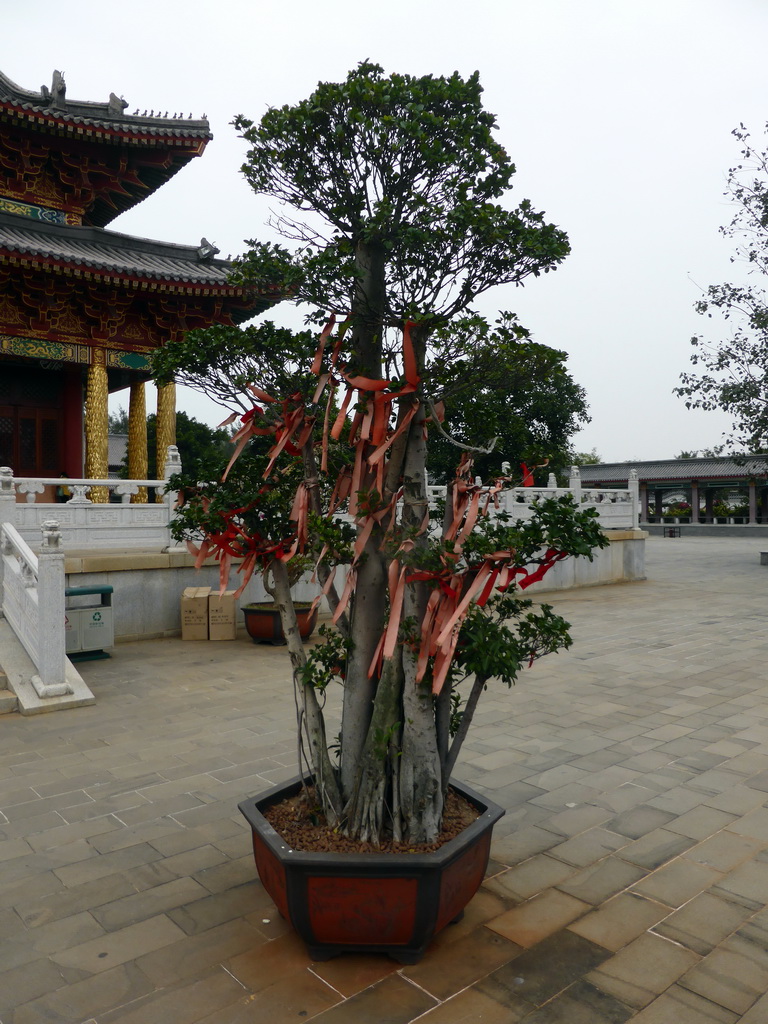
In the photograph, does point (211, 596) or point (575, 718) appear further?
point (211, 596)

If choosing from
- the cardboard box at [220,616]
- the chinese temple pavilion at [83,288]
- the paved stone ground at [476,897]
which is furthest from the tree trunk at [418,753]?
the chinese temple pavilion at [83,288]

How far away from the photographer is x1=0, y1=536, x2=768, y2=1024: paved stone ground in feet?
8.96

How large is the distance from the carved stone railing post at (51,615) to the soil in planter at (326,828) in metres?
4.12

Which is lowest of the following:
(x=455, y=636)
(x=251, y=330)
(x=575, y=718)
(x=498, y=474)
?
(x=575, y=718)

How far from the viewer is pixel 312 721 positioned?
3.45 m

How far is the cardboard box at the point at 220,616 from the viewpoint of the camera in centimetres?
987

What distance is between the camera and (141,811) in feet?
14.6

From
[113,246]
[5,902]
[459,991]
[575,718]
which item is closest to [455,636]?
[459,991]

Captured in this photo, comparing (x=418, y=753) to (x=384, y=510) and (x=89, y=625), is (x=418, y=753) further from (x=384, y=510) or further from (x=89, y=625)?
(x=89, y=625)

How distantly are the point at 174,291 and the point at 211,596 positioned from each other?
5724 mm

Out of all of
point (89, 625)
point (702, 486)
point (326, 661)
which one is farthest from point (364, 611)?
point (702, 486)

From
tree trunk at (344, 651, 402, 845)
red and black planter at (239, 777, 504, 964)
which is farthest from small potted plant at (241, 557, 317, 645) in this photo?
red and black planter at (239, 777, 504, 964)

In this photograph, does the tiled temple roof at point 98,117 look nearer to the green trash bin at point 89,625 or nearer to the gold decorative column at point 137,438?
the gold decorative column at point 137,438

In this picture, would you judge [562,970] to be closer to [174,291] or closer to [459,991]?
[459,991]
